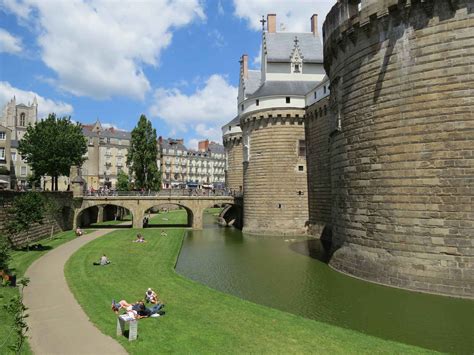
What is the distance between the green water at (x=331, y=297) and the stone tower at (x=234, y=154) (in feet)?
95.3

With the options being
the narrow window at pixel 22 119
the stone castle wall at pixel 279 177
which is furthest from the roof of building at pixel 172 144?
the stone castle wall at pixel 279 177

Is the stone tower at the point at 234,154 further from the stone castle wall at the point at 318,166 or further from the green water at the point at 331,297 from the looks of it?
the green water at the point at 331,297

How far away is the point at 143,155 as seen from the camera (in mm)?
55281

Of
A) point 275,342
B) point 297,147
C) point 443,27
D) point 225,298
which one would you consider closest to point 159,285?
point 225,298

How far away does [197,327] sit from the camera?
12.5 m

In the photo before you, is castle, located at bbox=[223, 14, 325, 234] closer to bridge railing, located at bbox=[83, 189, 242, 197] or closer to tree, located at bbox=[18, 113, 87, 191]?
bridge railing, located at bbox=[83, 189, 242, 197]

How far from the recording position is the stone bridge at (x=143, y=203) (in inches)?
1686

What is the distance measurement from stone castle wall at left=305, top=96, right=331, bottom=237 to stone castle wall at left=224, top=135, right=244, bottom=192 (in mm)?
19455

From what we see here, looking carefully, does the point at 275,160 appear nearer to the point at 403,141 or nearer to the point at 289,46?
the point at 289,46

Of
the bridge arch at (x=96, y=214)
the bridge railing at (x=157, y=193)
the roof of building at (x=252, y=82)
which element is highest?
the roof of building at (x=252, y=82)

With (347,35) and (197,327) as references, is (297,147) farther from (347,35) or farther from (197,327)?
(197,327)

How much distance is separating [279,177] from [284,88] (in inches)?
395

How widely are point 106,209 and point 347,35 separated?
47.2 metres

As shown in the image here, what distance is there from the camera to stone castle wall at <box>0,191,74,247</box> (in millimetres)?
25641
